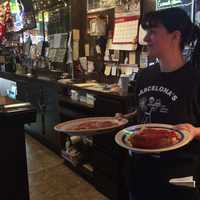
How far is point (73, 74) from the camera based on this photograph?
3596mm

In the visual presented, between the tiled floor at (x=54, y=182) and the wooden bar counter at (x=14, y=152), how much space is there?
808 mm

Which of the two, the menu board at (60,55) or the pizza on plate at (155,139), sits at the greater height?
the menu board at (60,55)

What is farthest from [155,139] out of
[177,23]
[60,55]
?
[60,55]

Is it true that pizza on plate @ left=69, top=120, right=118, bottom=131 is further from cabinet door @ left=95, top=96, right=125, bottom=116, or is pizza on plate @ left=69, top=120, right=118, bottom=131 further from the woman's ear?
cabinet door @ left=95, top=96, right=125, bottom=116

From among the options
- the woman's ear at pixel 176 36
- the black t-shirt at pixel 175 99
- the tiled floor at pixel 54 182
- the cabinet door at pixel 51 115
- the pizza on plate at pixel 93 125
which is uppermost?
the woman's ear at pixel 176 36

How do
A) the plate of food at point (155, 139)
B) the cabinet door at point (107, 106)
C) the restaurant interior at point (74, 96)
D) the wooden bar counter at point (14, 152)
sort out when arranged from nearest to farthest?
the plate of food at point (155, 139)
the wooden bar counter at point (14, 152)
the restaurant interior at point (74, 96)
the cabinet door at point (107, 106)

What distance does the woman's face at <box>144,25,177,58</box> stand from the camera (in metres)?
1.43

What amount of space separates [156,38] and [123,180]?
157 cm

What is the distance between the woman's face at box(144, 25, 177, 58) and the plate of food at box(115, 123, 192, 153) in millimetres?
355

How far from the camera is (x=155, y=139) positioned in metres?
1.38

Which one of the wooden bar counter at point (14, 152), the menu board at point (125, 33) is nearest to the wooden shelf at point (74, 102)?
the menu board at point (125, 33)

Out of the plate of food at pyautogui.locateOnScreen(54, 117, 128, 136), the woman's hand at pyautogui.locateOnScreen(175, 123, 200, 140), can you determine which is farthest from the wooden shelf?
the woman's hand at pyautogui.locateOnScreen(175, 123, 200, 140)

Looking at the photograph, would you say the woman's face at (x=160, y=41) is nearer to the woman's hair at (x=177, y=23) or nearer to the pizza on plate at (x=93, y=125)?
the woman's hair at (x=177, y=23)

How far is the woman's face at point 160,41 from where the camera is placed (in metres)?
1.43
